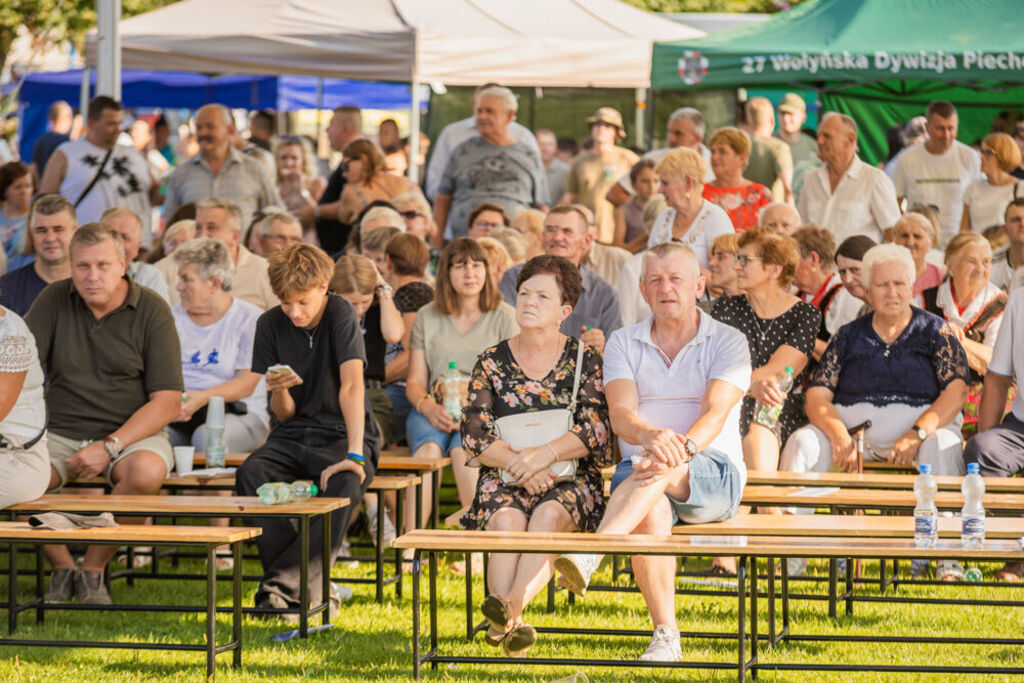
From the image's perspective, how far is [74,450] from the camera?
720 centimetres

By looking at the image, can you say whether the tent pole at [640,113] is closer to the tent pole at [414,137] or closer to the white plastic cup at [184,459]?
the tent pole at [414,137]

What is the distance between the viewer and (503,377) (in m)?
6.31

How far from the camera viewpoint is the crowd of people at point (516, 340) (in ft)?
20.2

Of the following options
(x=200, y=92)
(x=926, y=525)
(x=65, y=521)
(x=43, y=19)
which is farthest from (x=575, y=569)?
(x=200, y=92)

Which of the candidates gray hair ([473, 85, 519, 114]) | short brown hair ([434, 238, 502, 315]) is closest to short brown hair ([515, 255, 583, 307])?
short brown hair ([434, 238, 502, 315])

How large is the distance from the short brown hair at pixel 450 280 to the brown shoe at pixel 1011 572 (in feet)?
9.36

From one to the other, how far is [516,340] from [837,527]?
4.98 feet

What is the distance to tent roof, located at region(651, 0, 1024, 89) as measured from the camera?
34.9ft

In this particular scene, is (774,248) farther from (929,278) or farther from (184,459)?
(184,459)

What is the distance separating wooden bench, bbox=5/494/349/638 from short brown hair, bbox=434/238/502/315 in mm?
1837

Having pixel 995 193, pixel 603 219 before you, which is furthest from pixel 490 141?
pixel 995 193

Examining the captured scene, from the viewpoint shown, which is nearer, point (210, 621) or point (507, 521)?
point (210, 621)

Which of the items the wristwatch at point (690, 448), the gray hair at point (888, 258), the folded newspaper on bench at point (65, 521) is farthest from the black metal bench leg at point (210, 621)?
the gray hair at point (888, 258)

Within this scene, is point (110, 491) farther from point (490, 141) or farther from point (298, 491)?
point (490, 141)
